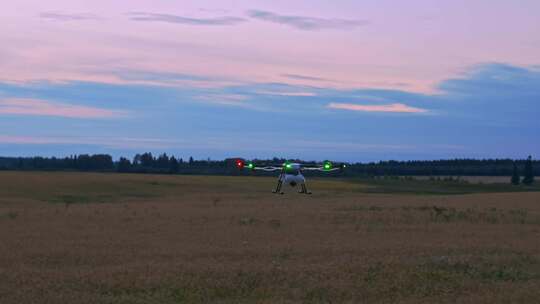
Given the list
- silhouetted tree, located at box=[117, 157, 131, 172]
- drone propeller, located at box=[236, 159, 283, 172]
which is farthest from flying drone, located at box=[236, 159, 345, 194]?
silhouetted tree, located at box=[117, 157, 131, 172]

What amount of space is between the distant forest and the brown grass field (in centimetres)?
8925

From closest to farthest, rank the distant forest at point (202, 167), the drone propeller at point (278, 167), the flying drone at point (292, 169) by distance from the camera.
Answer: the drone propeller at point (278, 167)
the flying drone at point (292, 169)
the distant forest at point (202, 167)

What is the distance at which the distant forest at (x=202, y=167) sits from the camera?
135375 millimetres

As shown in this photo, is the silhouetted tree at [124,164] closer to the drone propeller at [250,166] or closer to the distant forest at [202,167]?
the distant forest at [202,167]

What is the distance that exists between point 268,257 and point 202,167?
132 metres

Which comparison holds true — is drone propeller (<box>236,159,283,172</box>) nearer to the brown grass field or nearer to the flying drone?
the flying drone

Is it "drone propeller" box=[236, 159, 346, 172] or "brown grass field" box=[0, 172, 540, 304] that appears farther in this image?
"drone propeller" box=[236, 159, 346, 172]

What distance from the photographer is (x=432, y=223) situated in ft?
101

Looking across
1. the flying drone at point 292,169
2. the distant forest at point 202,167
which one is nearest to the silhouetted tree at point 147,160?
the distant forest at point 202,167

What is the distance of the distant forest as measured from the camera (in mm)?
135375

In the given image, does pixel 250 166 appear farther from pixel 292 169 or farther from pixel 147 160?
pixel 147 160

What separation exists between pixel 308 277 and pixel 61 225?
47.5 ft

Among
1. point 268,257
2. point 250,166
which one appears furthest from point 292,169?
point 268,257

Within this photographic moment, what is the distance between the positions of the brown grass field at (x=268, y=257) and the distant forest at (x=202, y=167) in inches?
3514
